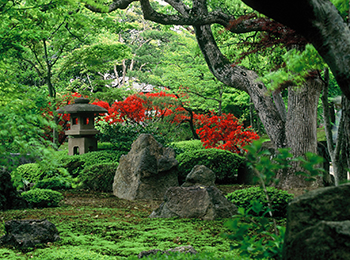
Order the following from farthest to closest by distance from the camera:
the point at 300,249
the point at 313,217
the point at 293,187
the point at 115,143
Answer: the point at 115,143, the point at 293,187, the point at 313,217, the point at 300,249

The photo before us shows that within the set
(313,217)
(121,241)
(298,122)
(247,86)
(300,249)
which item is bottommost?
(121,241)

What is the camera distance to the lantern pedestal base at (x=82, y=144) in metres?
12.2

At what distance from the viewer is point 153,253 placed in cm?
337

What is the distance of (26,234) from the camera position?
4.20m

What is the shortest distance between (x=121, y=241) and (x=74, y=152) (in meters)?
8.82

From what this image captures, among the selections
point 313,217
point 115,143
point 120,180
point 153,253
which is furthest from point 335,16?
point 115,143

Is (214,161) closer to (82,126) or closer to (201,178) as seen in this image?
(201,178)

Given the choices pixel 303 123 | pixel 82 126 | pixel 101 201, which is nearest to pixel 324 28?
pixel 303 123

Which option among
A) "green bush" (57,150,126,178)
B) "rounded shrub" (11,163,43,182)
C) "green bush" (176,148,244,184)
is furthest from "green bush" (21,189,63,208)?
"green bush" (176,148,244,184)

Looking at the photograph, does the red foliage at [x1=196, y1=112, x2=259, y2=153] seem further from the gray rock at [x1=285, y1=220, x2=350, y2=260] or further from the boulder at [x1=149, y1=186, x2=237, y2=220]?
the gray rock at [x1=285, y1=220, x2=350, y2=260]

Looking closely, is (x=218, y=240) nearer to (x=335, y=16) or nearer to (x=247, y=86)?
(x=335, y=16)

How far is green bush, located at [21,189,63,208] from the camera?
700 cm

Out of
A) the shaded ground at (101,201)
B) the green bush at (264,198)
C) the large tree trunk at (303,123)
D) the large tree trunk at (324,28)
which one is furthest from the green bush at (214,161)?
the large tree trunk at (324,28)

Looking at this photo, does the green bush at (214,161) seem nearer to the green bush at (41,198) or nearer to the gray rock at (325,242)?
the green bush at (41,198)
